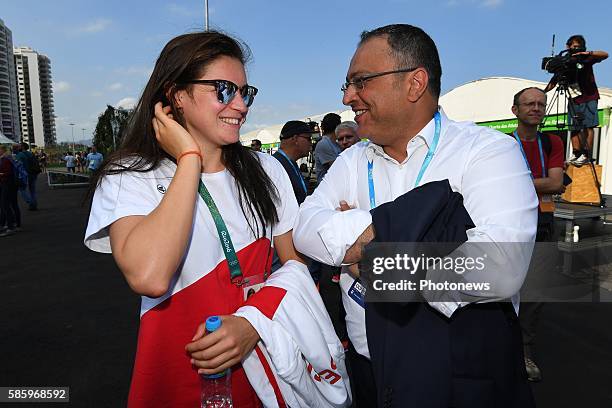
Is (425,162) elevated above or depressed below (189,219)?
above

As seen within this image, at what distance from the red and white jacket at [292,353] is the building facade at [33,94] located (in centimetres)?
14837

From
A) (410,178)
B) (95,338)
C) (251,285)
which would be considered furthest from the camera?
(95,338)

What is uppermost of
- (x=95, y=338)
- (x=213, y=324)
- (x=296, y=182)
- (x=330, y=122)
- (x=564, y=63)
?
(x=564, y=63)

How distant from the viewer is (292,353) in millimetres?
1349

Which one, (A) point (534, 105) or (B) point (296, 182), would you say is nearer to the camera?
(A) point (534, 105)

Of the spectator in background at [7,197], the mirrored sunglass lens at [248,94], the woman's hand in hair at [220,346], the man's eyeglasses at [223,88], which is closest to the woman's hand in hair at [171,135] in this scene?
the man's eyeglasses at [223,88]

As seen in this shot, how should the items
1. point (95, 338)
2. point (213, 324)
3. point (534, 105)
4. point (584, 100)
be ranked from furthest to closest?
point (584, 100) → point (95, 338) → point (534, 105) → point (213, 324)

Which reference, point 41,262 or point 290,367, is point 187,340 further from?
point 41,262

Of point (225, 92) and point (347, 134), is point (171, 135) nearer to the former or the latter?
point (225, 92)

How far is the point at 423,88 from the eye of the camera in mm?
1709

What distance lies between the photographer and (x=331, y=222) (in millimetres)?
1488

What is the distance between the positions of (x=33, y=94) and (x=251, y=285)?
160569 millimetres

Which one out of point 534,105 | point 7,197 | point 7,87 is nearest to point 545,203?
point 534,105

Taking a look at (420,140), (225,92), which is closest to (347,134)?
(420,140)
